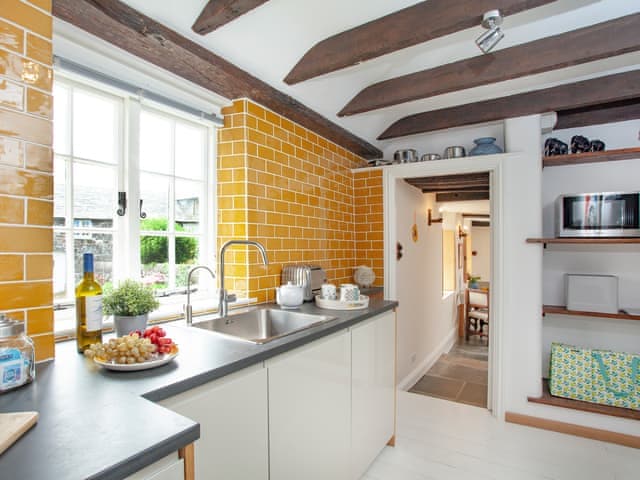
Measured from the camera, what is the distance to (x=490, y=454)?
2262 millimetres

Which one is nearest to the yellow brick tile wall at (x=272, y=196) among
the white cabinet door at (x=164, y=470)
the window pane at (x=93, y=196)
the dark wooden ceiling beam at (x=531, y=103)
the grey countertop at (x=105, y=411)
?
the window pane at (x=93, y=196)

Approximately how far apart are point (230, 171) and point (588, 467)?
8.98 ft

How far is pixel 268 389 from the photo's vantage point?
49.7 inches

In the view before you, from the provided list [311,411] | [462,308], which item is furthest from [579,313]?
[462,308]

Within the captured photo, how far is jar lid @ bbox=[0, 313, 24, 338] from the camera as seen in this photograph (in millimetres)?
868

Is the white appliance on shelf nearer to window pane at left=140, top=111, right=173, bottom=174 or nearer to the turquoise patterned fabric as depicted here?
the turquoise patterned fabric

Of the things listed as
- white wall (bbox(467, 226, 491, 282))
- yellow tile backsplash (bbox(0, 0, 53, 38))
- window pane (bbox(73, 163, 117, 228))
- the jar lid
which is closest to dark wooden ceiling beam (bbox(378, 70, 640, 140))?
window pane (bbox(73, 163, 117, 228))

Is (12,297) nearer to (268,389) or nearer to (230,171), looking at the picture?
(268,389)

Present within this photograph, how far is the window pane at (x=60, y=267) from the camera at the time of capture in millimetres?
1460

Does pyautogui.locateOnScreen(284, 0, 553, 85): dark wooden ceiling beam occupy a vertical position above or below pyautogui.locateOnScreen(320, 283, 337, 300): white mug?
above

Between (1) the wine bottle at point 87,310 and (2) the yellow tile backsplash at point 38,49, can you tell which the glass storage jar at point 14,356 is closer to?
(1) the wine bottle at point 87,310

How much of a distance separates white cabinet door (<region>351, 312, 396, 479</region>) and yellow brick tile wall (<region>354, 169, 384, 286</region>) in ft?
3.19

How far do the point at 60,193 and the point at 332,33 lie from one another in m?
1.56

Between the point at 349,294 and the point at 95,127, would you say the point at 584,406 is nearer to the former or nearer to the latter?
the point at 349,294
